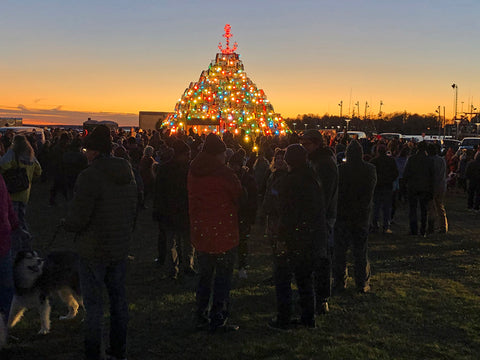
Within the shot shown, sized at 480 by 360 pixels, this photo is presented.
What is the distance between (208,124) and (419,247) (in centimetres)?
1871

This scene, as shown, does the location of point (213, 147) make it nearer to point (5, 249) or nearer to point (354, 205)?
point (5, 249)

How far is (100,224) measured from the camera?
4.07m

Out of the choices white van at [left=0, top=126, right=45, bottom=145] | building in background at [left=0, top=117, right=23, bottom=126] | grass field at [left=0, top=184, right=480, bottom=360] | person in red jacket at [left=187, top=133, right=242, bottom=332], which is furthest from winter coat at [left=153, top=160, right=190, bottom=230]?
building in background at [left=0, top=117, right=23, bottom=126]

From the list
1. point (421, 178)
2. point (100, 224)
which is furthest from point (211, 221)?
point (421, 178)

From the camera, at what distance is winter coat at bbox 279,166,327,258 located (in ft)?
16.5

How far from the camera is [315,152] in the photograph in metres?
5.89

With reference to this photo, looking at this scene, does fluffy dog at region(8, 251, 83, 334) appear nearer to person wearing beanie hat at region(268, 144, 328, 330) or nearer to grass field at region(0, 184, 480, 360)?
grass field at region(0, 184, 480, 360)

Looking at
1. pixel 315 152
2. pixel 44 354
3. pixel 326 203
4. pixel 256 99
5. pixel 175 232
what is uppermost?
pixel 256 99

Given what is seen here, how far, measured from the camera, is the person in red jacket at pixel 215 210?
501cm

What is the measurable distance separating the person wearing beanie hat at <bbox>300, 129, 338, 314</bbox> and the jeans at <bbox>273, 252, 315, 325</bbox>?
20.6 inches

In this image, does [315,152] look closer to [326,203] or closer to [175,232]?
[326,203]

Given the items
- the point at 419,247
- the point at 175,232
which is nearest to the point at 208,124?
the point at 419,247

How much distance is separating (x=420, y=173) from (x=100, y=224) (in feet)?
25.9

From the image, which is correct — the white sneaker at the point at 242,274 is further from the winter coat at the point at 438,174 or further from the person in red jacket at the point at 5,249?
the winter coat at the point at 438,174
